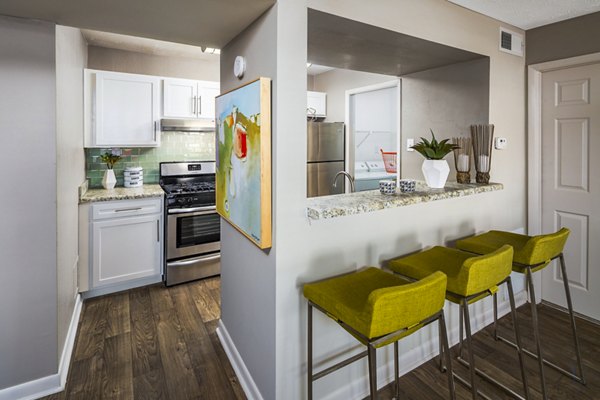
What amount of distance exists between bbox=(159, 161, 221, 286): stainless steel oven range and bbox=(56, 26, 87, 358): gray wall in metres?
0.78

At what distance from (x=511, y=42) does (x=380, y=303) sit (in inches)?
99.8

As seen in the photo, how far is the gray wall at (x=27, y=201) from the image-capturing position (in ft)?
5.55

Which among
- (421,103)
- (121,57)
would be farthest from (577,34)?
(121,57)

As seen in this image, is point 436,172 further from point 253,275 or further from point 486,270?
point 253,275

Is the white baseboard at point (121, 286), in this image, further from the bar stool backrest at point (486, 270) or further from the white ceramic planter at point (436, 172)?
the bar stool backrest at point (486, 270)

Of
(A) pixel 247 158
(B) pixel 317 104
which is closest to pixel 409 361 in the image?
(A) pixel 247 158

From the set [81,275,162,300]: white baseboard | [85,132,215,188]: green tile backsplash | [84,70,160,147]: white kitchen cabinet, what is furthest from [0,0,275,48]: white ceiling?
[81,275,162,300]: white baseboard

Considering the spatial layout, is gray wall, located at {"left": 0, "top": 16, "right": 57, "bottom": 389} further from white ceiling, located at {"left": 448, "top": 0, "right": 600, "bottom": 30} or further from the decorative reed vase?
the decorative reed vase

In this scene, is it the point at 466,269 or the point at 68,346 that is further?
the point at 68,346

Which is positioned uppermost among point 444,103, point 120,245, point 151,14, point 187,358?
point 151,14

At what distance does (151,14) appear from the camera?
162cm

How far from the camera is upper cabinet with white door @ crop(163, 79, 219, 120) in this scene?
353 cm

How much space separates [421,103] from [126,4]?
2.30 m

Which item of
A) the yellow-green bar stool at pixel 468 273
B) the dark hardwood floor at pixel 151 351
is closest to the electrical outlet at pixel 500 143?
the yellow-green bar stool at pixel 468 273
